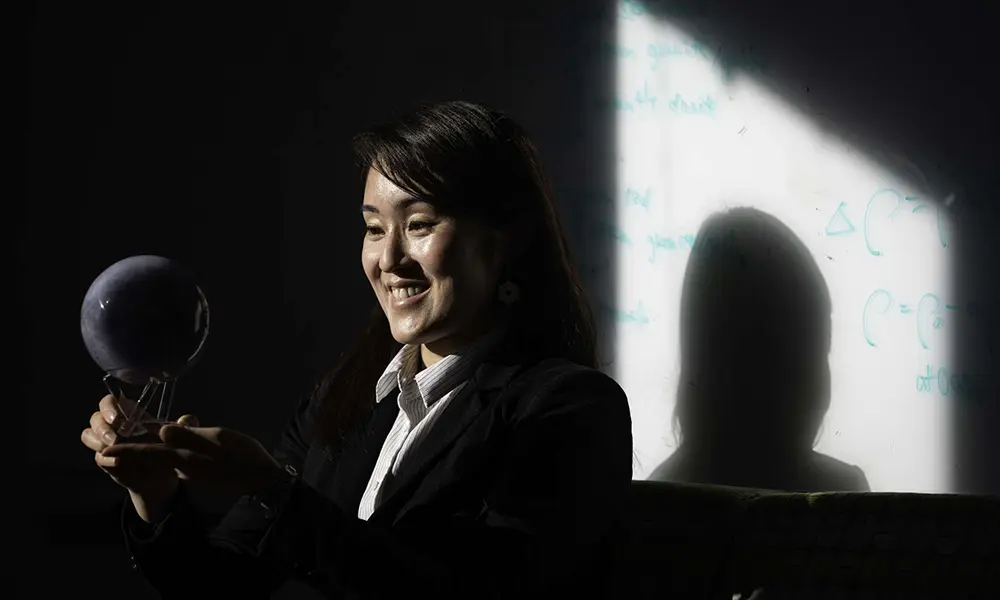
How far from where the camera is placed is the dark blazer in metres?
1.14

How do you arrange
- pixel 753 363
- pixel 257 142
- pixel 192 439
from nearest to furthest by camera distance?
pixel 192 439, pixel 753 363, pixel 257 142

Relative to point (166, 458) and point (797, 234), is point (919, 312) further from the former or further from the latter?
point (166, 458)

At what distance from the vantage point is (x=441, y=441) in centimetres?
138

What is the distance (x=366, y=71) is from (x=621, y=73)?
512 millimetres

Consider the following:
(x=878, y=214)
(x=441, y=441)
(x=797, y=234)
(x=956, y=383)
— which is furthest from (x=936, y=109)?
(x=441, y=441)

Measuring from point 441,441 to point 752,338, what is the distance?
2.09ft

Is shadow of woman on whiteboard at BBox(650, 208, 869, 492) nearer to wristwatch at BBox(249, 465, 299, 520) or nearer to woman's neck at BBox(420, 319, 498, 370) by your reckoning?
woman's neck at BBox(420, 319, 498, 370)

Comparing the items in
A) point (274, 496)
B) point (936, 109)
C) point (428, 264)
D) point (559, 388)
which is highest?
point (936, 109)

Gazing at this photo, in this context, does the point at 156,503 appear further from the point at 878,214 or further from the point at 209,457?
the point at 878,214

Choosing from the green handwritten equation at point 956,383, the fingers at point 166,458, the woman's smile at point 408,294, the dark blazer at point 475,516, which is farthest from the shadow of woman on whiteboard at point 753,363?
the fingers at point 166,458

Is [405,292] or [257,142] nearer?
[405,292]

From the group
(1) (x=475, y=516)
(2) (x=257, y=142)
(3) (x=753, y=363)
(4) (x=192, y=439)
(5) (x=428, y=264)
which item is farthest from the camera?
(2) (x=257, y=142)

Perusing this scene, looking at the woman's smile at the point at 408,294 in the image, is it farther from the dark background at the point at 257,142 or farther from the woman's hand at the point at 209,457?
the dark background at the point at 257,142

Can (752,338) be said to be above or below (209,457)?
above
